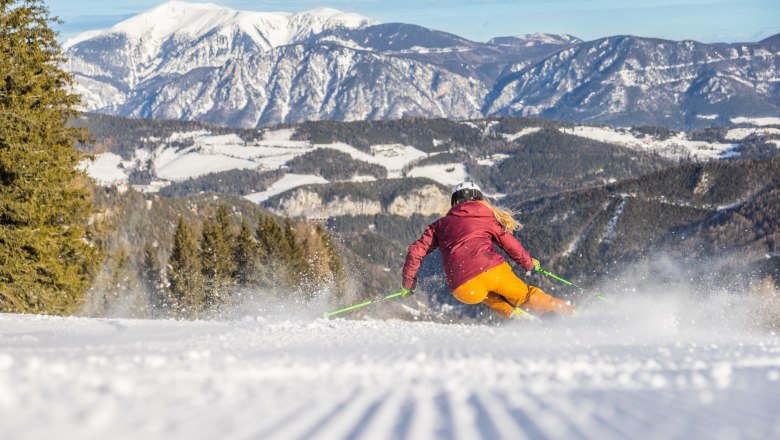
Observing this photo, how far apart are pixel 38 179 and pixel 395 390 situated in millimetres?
→ 14068

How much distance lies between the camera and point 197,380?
425 centimetres

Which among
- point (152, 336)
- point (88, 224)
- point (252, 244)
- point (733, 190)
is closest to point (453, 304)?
point (733, 190)

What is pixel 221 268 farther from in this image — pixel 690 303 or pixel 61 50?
pixel 690 303

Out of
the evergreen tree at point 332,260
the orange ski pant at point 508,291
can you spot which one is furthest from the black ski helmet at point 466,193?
the evergreen tree at point 332,260

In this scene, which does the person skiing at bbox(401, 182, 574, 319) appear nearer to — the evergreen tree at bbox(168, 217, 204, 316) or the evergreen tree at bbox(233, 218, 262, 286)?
the evergreen tree at bbox(168, 217, 204, 316)

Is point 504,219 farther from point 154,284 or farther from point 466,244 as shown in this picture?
point 154,284

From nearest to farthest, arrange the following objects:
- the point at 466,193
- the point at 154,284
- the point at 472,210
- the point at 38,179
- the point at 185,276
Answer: the point at 472,210
the point at 466,193
the point at 38,179
the point at 185,276
the point at 154,284

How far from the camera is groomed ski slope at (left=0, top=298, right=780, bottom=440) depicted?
10.2ft

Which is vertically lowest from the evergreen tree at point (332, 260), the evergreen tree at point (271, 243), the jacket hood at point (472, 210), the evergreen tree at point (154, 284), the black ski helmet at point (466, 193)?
the evergreen tree at point (154, 284)

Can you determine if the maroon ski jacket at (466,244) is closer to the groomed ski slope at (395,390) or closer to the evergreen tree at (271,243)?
the groomed ski slope at (395,390)

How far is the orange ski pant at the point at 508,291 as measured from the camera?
10.1 meters

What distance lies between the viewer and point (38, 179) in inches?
596

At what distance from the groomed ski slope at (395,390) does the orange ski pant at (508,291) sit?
9.59 ft

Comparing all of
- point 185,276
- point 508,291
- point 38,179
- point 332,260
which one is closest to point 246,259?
point 185,276
